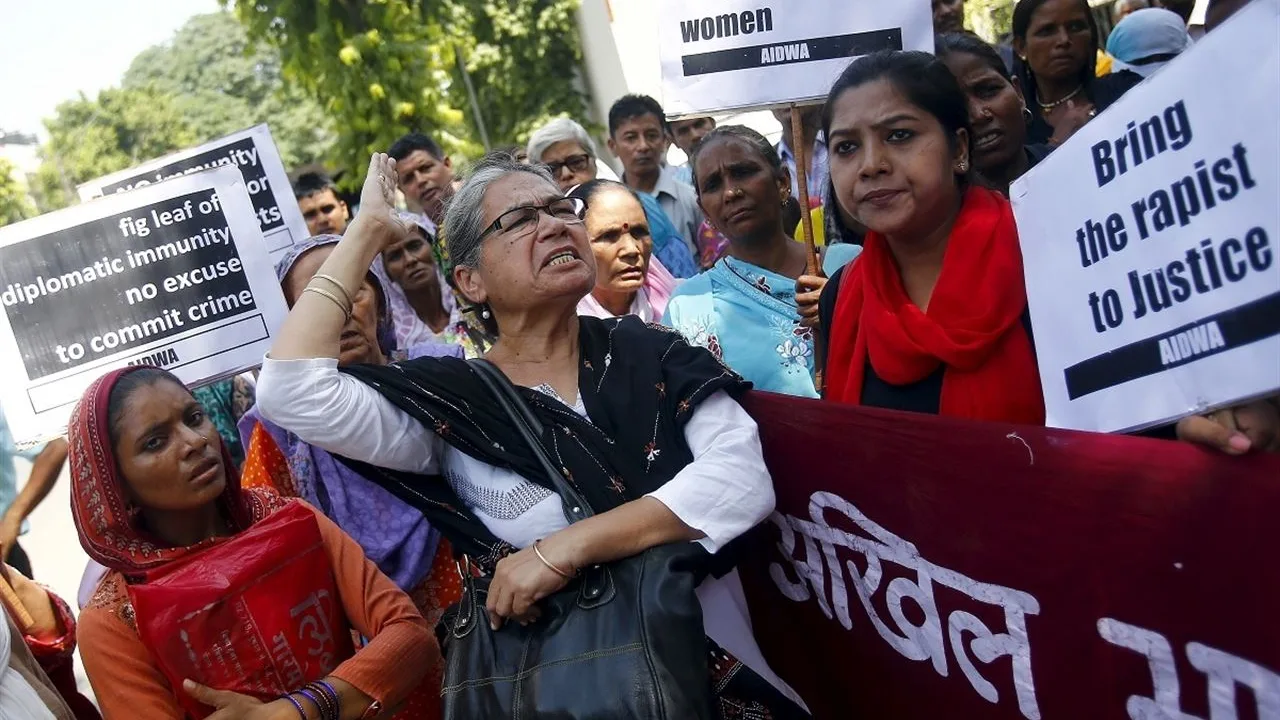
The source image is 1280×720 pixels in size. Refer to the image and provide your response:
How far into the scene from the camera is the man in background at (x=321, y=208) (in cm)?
644

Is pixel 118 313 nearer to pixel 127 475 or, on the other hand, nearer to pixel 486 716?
pixel 127 475

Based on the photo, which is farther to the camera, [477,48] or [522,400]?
[477,48]

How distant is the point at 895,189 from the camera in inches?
91.1

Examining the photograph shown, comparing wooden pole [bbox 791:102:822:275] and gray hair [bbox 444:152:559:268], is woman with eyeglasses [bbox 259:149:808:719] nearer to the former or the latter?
gray hair [bbox 444:152:559:268]

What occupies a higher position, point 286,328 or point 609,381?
point 286,328

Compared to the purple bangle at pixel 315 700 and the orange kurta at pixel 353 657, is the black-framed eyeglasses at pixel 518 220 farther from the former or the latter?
the purple bangle at pixel 315 700

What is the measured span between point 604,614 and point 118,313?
2.24m

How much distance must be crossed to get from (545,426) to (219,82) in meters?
73.4

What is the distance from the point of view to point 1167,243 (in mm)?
1579

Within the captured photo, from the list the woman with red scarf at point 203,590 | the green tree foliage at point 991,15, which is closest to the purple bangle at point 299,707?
the woman with red scarf at point 203,590

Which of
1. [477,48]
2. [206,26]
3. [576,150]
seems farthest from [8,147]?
[576,150]

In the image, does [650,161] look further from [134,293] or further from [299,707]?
[299,707]

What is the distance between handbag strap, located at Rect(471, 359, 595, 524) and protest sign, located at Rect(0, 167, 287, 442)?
1394 millimetres

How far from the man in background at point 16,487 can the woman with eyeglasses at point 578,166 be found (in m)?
2.57
